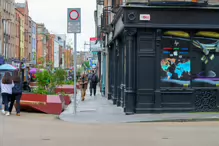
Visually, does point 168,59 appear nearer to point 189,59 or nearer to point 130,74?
point 189,59

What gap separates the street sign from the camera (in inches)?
682

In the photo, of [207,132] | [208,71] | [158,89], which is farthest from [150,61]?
[207,132]

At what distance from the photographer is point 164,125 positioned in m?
14.0

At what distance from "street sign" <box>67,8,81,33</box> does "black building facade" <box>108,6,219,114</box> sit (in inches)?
71.6

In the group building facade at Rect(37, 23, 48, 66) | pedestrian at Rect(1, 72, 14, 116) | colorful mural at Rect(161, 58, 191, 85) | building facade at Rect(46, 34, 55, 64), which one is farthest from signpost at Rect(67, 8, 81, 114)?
building facade at Rect(46, 34, 55, 64)

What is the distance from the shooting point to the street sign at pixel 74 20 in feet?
56.8

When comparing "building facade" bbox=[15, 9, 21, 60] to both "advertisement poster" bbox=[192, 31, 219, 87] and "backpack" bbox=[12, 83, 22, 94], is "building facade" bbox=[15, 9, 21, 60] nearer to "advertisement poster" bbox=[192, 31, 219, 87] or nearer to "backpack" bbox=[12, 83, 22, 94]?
"backpack" bbox=[12, 83, 22, 94]

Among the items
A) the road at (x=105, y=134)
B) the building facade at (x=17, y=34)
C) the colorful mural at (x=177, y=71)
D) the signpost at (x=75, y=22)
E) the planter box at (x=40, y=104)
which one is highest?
the building facade at (x=17, y=34)

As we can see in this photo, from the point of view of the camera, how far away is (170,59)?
17.2 m

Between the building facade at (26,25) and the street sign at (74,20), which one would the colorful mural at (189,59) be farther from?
the building facade at (26,25)

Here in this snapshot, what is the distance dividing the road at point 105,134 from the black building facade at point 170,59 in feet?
8.67

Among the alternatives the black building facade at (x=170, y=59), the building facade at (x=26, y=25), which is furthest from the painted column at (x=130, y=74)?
the building facade at (x=26, y=25)

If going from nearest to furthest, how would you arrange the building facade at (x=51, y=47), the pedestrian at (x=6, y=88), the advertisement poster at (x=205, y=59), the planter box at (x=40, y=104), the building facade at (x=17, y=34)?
1. the pedestrian at (x=6, y=88)
2. the advertisement poster at (x=205, y=59)
3. the planter box at (x=40, y=104)
4. the building facade at (x=17, y=34)
5. the building facade at (x=51, y=47)

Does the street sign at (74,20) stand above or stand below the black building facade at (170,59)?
above
